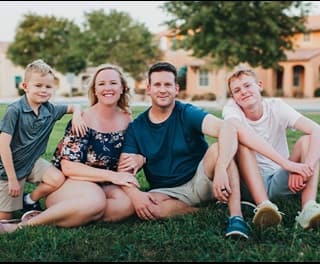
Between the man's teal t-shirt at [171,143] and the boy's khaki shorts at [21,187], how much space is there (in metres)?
0.68

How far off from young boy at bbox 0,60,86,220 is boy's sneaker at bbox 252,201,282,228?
1.36 m

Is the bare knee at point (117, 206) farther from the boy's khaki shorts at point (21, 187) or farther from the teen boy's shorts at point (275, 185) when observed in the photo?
the teen boy's shorts at point (275, 185)

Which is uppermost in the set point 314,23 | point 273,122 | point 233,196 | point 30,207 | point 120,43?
point 314,23

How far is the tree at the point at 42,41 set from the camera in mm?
46250

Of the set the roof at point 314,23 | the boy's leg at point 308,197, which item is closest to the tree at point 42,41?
the roof at point 314,23

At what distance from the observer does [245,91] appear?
4.09m

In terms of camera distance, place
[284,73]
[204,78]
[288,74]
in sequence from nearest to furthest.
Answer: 1. [288,74]
2. [284,73]
3. [204,78]

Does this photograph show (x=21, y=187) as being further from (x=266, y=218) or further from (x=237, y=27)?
(x=237, y=27)

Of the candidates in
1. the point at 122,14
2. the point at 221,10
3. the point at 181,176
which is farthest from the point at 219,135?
the point at 122,14

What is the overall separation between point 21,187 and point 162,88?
1303 mm

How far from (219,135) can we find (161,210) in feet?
2.40

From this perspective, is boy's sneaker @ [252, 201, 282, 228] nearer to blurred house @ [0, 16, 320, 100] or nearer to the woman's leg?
the woman's leg

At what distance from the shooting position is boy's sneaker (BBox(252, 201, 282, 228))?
140 inches

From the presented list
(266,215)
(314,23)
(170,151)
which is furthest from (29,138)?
(314,23)
